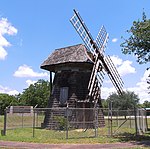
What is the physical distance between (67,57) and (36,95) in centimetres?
7182

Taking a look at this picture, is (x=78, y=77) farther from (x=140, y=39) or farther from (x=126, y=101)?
(x=126, y=101)

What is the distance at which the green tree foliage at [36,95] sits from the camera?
95531 mm

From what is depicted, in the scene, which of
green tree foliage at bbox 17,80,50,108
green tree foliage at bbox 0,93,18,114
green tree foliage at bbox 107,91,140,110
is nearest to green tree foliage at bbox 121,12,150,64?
green tree foliage at bbox 107,91,140,110

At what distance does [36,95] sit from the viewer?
9712 centimetres

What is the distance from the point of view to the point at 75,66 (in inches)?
1072

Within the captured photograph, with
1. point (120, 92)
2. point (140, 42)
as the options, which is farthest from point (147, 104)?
point (140, 42)

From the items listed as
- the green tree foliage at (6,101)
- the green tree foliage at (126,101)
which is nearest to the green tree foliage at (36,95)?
the green tree foliage at (6,101)

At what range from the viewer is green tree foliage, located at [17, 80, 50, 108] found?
9553cm

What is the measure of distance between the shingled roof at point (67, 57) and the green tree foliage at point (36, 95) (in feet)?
218

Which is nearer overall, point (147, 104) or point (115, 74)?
point (115, 74)

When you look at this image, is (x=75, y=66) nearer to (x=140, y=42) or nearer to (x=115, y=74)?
(x=115, y=74)

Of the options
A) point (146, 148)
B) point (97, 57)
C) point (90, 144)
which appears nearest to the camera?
point (146, 148)

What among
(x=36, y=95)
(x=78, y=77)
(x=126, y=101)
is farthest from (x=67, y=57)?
(x=36, y=95)

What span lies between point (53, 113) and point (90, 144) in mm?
11444
